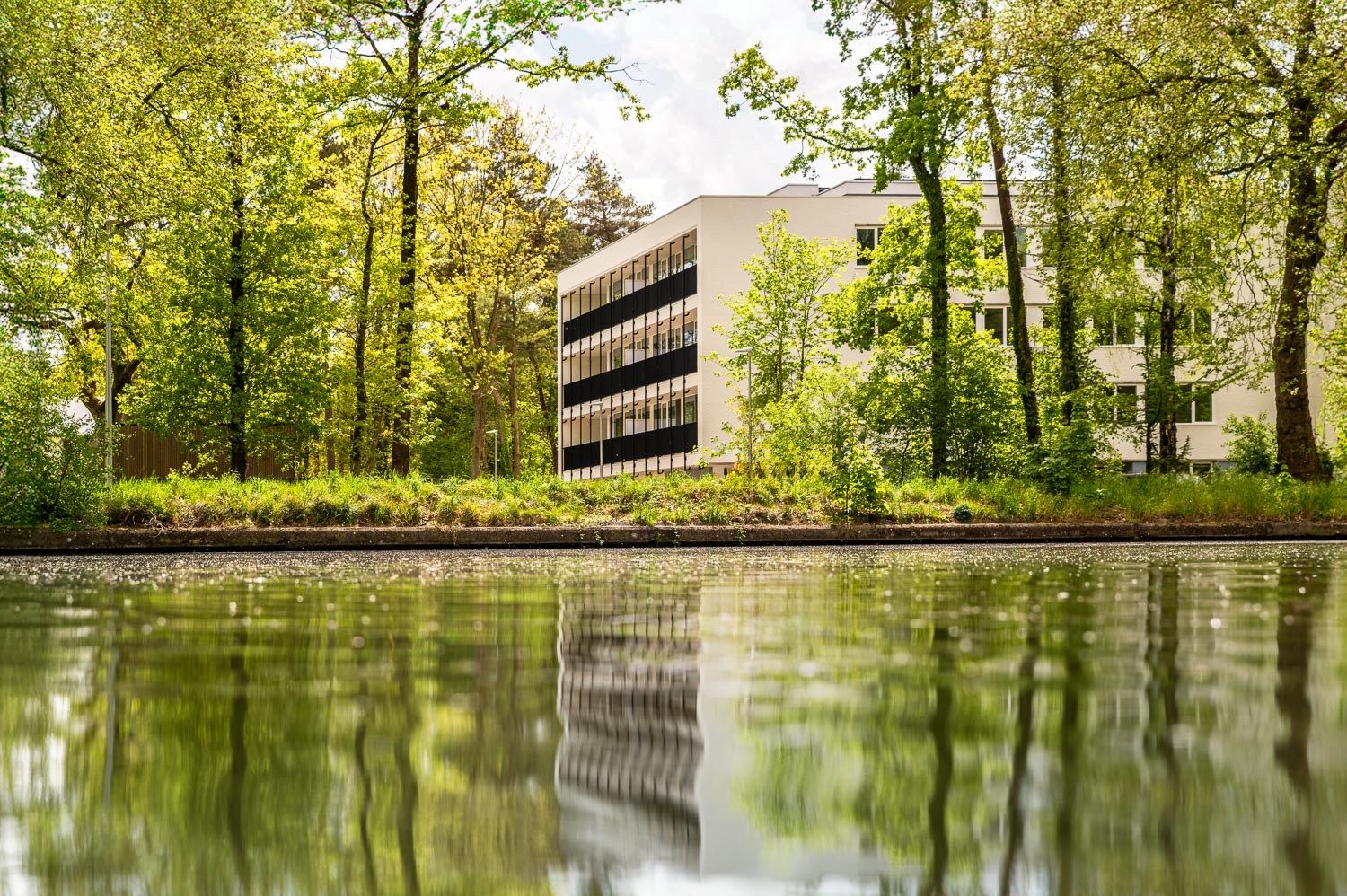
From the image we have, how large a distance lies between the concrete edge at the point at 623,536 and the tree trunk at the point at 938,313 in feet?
18.7

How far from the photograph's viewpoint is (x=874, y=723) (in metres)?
4.08

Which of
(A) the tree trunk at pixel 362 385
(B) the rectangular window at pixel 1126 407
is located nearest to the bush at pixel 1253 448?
(B) the rectangular window at pixel 1126 407

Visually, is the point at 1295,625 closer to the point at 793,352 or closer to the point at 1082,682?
the point at 1082,682

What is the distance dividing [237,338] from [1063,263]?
58.6ft

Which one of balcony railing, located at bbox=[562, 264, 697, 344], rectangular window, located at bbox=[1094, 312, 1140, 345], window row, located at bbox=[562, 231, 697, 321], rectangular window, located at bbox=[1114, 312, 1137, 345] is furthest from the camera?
window row, located at bbox=[562, 231, 697, 321]

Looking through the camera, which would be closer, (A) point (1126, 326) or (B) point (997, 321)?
(A) point (1126, 326)

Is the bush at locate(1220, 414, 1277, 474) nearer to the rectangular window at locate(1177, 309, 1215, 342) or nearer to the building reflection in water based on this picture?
the rectangular window at locate(1177, 309, 1215, 342)

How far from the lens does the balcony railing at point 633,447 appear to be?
6700 centimetres

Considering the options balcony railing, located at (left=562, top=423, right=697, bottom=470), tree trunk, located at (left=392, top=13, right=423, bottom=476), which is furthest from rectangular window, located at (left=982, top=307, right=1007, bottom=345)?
tree trunk, located at (left=392, top=13, right=423, bottom=476)

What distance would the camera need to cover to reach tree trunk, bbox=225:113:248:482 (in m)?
29.3

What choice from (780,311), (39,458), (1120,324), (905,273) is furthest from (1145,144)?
(780,311)

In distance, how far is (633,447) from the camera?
74.4 metres

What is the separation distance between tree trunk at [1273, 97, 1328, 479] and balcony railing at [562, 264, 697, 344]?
4107cm

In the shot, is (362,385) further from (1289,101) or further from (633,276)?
(633,276)
